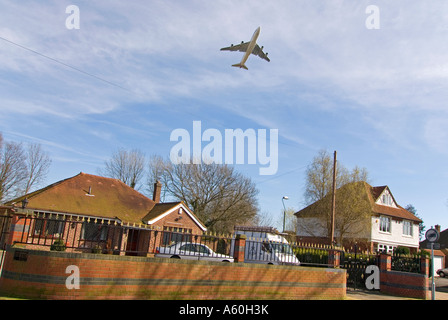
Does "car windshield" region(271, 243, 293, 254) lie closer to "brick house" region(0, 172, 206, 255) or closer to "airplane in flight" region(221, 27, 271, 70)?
"airplane in flight" region(221, 27, 271, 70)

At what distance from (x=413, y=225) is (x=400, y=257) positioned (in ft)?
106

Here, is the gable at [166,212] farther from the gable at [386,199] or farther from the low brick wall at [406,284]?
the gable at [386,199]

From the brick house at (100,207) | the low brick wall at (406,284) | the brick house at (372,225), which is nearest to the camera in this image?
the low brick wall at (406,284)

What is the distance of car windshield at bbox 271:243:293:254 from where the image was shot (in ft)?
40.1

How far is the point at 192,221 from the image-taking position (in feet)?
102

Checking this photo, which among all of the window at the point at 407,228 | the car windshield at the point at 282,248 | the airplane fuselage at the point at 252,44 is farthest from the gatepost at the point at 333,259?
the window at the point at 407,228

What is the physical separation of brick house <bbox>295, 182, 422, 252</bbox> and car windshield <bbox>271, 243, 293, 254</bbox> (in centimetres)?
2237

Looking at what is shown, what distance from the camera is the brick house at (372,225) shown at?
33.9 m

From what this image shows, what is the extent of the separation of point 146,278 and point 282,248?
16.3ft

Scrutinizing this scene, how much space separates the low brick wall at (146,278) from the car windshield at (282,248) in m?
0.62

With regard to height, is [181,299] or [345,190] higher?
[345,190]

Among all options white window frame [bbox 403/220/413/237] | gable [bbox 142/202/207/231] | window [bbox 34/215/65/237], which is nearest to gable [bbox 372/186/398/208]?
white window frame [bbox 403/220/413/237]
